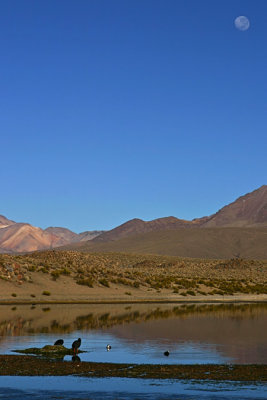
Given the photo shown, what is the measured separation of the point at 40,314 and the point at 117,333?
10.5 metres

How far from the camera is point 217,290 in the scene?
2623 inches

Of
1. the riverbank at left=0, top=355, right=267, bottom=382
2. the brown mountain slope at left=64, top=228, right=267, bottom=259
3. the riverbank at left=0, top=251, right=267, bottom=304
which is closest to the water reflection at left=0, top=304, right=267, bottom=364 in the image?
the riverbank at left=0, top=355, right=267, bottom=382

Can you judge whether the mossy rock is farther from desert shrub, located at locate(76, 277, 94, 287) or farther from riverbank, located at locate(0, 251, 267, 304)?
desert shrub, located at locate(76, 277, 94, 287)

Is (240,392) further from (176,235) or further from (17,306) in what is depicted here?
(176,235)

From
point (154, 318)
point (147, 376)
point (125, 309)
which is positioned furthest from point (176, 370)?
point (125, 309)

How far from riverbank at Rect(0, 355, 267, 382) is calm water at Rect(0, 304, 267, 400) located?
799 millimetres

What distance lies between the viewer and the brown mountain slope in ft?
544

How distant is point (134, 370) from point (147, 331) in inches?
478

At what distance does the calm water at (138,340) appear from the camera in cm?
1655

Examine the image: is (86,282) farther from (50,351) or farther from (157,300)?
(50,351)

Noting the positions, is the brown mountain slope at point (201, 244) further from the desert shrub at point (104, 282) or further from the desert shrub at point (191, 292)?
the desert shrub at point (104, 282)

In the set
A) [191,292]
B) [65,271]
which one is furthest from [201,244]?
[191,292]

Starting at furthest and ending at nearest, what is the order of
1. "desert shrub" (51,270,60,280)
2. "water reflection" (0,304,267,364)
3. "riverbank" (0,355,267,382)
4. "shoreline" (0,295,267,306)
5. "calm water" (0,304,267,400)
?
"desert shrub" (51,270,60,280) → "shoreline" (0,295,267,306) → "water reflection" (0,304,267,364) → "riverbank" (0,355,267,382) → "calm water" (0,304,267,400)

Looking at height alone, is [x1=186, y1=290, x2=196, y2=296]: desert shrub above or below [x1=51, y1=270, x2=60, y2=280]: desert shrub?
below
